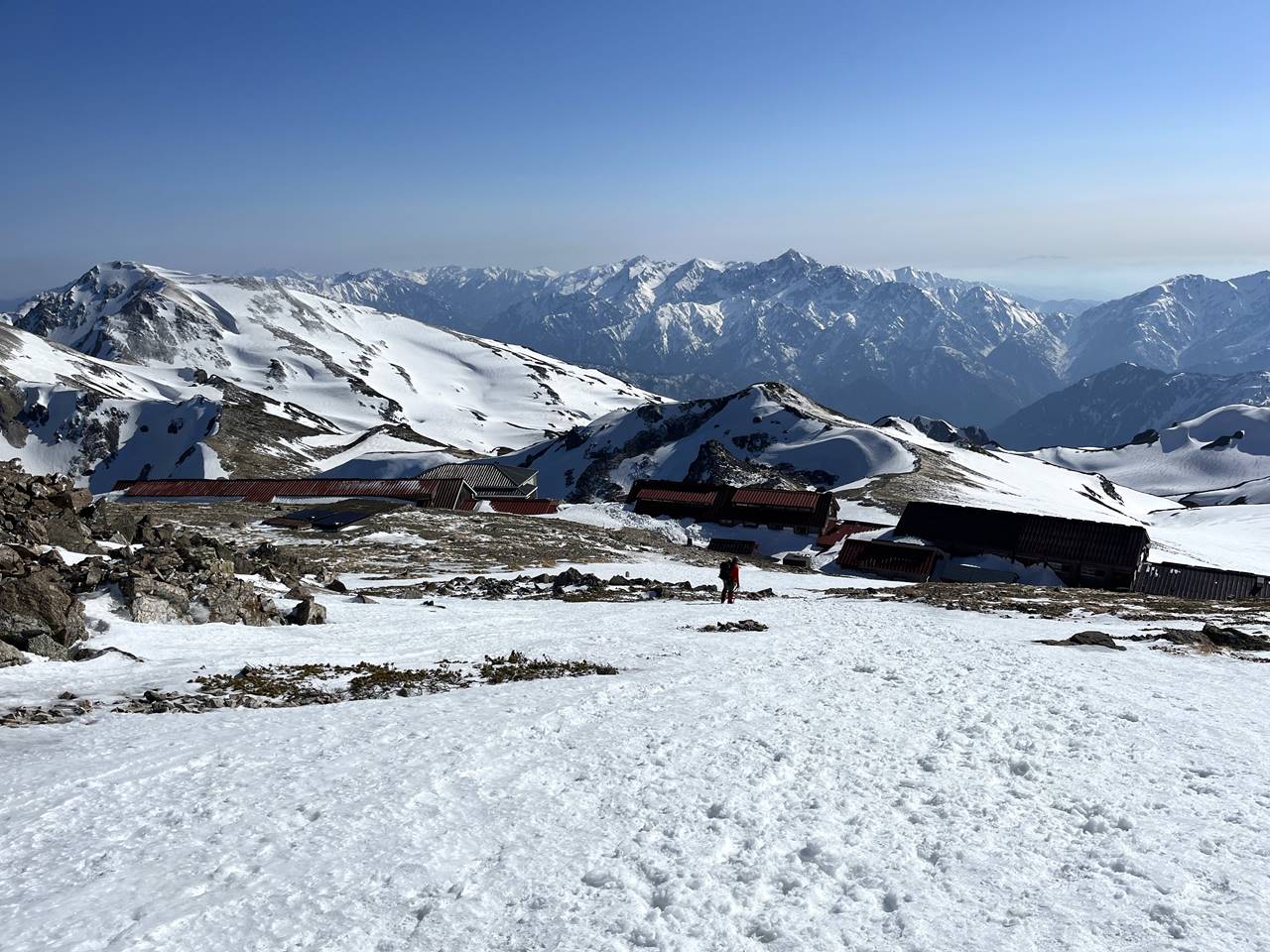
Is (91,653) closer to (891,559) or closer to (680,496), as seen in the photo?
(891,559)

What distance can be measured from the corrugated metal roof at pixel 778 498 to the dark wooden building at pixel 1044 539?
8789mm

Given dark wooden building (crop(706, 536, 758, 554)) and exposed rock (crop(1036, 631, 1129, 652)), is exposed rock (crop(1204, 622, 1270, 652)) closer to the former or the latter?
exposed rock (crop(1036, 631, 1129, 652))

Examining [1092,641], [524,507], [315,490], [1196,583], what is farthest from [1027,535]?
[315,490]

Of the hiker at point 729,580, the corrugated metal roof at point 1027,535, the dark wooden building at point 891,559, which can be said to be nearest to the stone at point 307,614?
the hiker at point 729,580

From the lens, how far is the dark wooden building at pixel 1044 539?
2341 inches

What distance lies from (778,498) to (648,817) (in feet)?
221

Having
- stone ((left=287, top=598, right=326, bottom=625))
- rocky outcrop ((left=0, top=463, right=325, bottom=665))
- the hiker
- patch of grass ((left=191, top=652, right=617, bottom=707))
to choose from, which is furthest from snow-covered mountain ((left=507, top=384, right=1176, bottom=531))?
rocky outcrop ((left=0, top=463, right=325, bottom=665))

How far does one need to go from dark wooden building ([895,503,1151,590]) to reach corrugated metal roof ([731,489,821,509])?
8789 mm

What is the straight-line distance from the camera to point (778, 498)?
76312mm

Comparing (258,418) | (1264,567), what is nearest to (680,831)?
(1264,567)

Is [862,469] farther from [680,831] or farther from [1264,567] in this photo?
[680,831]

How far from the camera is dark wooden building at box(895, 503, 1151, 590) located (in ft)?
195

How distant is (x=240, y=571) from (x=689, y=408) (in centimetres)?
14084

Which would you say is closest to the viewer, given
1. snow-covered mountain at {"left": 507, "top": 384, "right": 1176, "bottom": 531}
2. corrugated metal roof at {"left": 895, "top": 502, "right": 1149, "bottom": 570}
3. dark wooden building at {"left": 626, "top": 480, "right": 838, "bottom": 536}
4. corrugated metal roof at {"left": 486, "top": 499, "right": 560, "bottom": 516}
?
corrugated metal roof at {"left": 895, "top": 502, "right": 1149, "bottom": 570}
